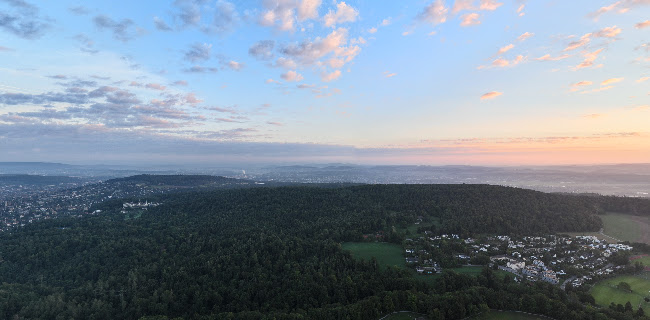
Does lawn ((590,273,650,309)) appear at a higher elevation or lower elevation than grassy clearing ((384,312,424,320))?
higher

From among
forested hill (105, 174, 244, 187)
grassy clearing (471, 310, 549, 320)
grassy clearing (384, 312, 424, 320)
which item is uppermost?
forested hill (105, 174, 244, 187)

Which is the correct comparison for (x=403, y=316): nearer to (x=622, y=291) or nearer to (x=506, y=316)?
(x=506, y=316)

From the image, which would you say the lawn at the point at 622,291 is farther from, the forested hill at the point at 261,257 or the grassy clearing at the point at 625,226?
the grassy clearing at the point at 625,226

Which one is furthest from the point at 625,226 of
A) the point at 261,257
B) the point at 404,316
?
the point at 261,257

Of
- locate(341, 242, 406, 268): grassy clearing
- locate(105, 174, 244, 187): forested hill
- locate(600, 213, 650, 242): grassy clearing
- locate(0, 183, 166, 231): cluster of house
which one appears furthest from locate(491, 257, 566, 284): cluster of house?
locate(105, 174, 244, 187): forested hill

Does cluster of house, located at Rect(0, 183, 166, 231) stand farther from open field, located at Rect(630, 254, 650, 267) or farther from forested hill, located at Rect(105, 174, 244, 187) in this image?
open field, located at Rect(630, 254, 650, 267)

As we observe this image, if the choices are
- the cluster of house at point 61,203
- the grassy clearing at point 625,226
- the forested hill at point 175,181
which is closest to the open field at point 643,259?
the grassy clearing at point 625,226

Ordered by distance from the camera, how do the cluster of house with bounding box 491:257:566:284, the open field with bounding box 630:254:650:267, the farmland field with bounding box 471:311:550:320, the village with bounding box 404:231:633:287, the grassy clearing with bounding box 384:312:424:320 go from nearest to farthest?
the farmland field with bounding box 471:311:550:320 < the grassy clearing with bounding box 384:312:424:320 < the cluster of house with bounding box 491:257:566:284 < the village with bounding box 404:231:633:287 < the open field with bounding box 630:254:650:267
